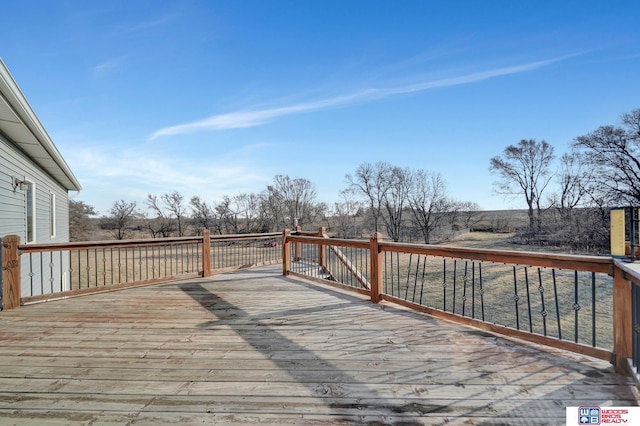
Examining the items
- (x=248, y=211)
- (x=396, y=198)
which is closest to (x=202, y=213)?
(x=248, y=211)

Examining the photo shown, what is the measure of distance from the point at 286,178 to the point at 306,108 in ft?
52.9

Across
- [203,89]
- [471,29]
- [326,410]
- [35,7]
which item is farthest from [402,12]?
[326,410]

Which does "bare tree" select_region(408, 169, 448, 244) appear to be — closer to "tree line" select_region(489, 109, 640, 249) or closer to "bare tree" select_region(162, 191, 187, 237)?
"tree line" select_region(489, 109, 640, 249)

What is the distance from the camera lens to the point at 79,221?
70.0ft

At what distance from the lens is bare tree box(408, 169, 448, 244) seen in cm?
3216

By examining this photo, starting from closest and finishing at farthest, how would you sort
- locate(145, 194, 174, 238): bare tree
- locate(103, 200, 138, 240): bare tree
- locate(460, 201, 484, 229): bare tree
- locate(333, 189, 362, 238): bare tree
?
locate(103, 200, 138, 240): bare tree → locate(145, 194, 174, 238): bare tree → locate(333, 189, 362, 238): bare tree → locate(460, 201, 484, 229): bare tree

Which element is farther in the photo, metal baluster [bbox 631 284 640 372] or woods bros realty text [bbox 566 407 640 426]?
metal baluster [bbox 631 284 640 372]

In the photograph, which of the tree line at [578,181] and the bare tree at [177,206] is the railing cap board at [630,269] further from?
the bare tree at [177,206]

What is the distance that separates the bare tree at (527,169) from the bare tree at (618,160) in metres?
9.38

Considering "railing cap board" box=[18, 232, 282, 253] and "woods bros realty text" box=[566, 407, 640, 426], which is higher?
"railing cap board" box=[18, 232, 282, 253]

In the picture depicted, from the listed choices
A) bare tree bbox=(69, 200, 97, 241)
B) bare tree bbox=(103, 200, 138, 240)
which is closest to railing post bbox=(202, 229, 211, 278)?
bare tree bbox=(69, 200, 97, 241)

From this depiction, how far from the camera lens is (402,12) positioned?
7902 millimetres

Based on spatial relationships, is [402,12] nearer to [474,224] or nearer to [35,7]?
[35,7]

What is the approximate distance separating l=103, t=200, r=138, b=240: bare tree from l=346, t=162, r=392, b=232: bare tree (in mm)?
21869
